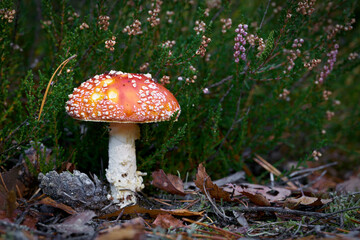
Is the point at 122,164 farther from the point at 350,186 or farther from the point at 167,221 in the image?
the point at 350,186

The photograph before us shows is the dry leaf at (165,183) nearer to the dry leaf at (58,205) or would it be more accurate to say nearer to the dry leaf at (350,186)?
the dry leaf at (58,205)

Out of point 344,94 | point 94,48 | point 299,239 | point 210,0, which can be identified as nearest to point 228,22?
point 210,0

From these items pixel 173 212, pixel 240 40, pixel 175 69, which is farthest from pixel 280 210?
pixel 175 69

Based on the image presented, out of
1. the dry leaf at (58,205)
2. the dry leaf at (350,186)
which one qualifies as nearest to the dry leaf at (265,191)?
the dry leaf at (350,186)

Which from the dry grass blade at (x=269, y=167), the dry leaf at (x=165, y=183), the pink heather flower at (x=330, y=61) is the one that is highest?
the pink heather flower at (x=330, y=61)

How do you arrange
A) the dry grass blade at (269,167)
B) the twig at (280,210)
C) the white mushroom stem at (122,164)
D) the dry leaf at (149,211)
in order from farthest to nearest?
the dry grass blade at (269,167) → the white mushroom stem at (122,164) → the dry leaf at (149,211) → the twig at (280,210)

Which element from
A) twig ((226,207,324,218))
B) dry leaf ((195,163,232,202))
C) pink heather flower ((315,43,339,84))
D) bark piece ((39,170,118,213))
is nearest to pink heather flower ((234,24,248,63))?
pink heather flower ((315,43,339,84))
